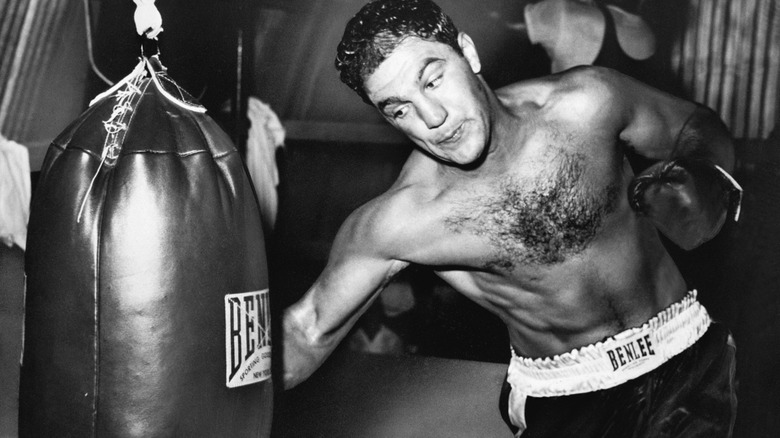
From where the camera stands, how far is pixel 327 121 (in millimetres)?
2074

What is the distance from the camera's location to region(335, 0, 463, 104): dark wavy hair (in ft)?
4.40

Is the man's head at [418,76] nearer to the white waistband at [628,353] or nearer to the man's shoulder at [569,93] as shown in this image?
the man's shoulder at [569,93]

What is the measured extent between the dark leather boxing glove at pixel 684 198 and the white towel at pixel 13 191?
1.42 meters

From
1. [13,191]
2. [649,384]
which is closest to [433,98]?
[649,384]

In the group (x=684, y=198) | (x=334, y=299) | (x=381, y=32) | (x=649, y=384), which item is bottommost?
(x=649, y=384)

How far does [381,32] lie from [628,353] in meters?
0.81

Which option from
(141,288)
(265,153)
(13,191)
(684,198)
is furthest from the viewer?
(265,153)

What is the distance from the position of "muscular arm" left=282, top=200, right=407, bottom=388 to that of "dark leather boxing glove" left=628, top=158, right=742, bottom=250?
52 centimetres

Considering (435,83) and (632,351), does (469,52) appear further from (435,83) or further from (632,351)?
(632,351)

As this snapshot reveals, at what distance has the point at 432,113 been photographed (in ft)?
4.32

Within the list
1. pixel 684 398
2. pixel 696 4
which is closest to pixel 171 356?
pixel 684 398

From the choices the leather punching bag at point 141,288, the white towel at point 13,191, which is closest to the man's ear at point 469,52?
the leather punching bag at point 141,288

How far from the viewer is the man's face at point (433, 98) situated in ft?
4.35

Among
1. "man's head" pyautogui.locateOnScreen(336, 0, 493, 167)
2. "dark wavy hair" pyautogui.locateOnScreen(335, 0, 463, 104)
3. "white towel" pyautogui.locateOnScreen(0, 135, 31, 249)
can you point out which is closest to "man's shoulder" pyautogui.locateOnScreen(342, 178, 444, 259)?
"man's head" pyautogui.locateOnScreen(336, 0, 493, 167)
